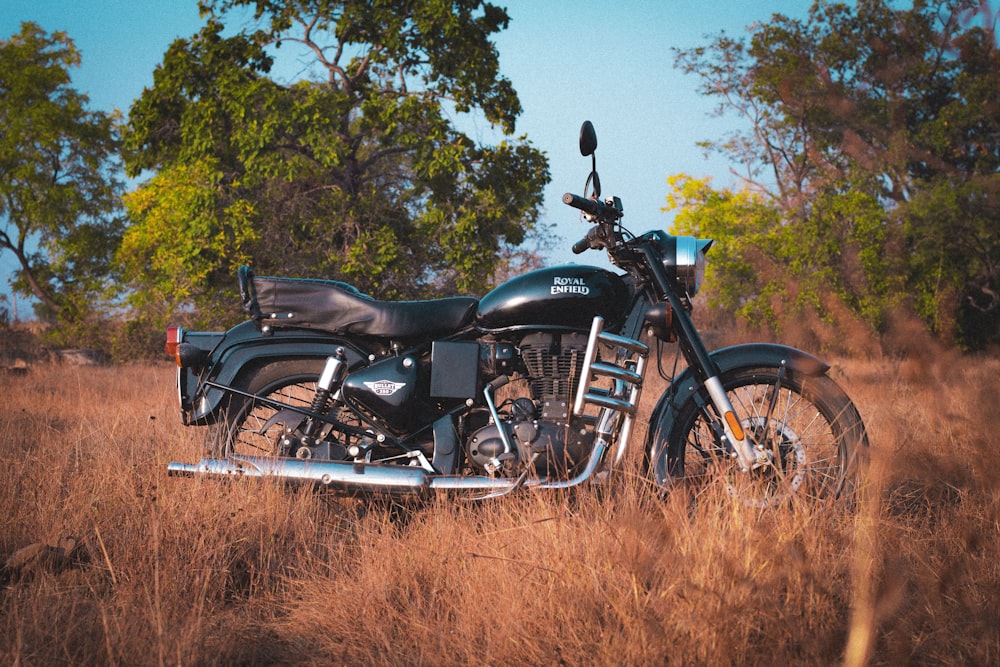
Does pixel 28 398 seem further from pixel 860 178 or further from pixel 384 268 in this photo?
pixel 860 178

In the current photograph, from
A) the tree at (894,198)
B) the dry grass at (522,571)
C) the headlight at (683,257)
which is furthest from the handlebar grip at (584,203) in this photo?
the tree at (894,198)

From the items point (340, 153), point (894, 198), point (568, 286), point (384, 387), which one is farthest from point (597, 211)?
point (894, 198)

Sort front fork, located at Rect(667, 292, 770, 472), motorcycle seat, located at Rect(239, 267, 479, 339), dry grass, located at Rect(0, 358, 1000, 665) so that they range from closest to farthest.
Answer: dry grass, located at Rect(0, 358, 1000, 665) → front fork, located at Rect(667, 292, 770, 472) → motorcycle seat, located at Rect(239, 267, 479, 339)

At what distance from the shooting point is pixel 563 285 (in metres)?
3.79

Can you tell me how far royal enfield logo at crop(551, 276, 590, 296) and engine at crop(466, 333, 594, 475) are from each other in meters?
0.22

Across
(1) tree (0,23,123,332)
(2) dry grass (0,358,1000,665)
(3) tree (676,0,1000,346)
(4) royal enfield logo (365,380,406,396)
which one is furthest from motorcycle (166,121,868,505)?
(1) tree (0,23,123,332)

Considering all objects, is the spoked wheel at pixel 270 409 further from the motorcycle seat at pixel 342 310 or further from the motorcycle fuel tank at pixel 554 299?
the motorcycle fuel tank at pixel 554 299

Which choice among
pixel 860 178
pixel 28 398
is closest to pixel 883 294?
pixel 860 178

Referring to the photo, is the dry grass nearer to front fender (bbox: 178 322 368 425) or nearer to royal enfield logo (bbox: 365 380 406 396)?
front fender (bbox: 178 322 368 425)

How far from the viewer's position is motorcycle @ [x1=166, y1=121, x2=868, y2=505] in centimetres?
375

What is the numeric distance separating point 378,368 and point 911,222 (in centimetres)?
1727

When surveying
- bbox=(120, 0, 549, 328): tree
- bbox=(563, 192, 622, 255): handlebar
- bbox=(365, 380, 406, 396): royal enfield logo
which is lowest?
bbox=(365, 380, 406, 396): royal enfield logo

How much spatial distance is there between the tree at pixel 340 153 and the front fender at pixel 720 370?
36.4 feet

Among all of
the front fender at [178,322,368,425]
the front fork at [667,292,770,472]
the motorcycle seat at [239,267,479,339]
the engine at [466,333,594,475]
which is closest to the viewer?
the front fork at [667,292,770,472]
